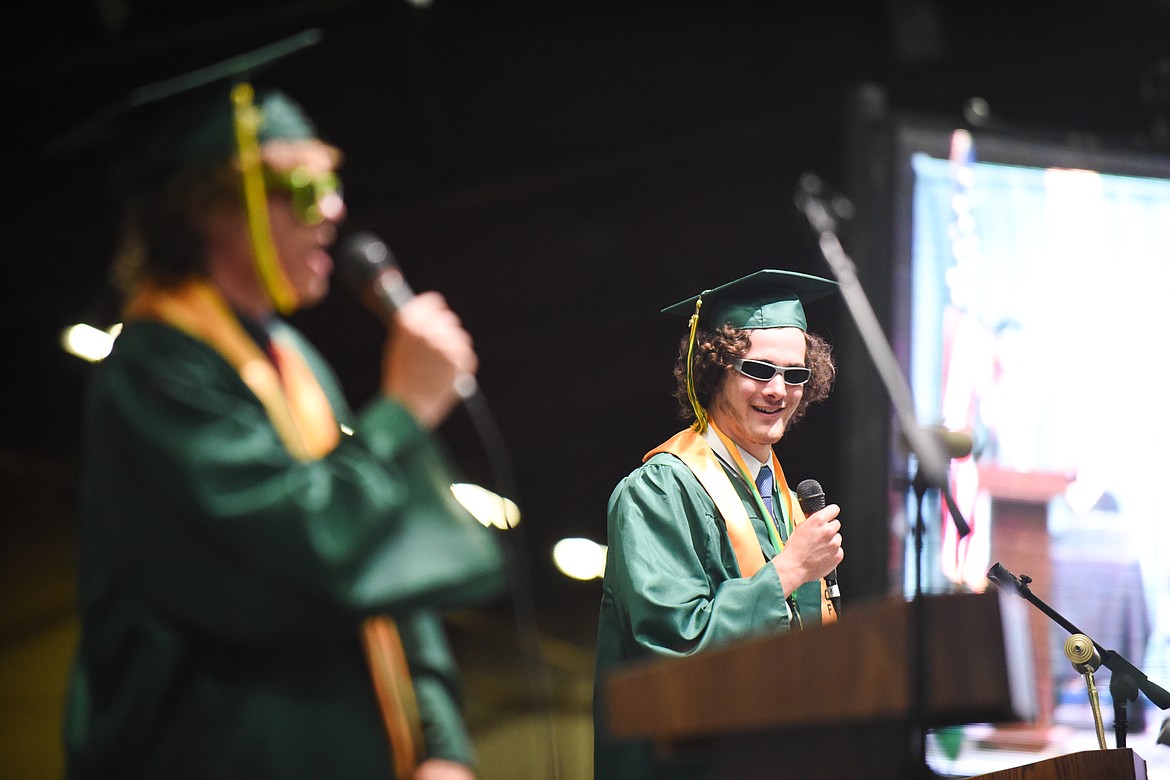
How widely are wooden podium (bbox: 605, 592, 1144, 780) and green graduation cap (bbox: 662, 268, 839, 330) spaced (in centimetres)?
77

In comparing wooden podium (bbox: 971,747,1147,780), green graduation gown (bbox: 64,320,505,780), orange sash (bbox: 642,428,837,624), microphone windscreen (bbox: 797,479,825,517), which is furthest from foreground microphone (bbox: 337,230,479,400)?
wooden podium (bbox: 971,747,1147,780)

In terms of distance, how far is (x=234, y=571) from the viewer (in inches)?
58.9

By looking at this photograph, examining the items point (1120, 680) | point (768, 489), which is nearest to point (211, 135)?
point (768, 489)

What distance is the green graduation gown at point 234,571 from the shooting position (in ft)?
4.84

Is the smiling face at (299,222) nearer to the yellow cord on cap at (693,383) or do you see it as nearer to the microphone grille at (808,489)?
the yellow cord on cap at (693,383)

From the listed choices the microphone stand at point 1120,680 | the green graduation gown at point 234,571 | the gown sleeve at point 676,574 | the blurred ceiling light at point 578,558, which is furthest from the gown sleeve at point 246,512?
the blurred ceiling light at point 578,558

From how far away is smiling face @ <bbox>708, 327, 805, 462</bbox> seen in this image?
7.77 feet

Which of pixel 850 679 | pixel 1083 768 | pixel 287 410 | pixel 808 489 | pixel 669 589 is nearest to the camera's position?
pixel 287 410

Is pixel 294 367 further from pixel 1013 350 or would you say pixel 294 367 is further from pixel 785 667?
pixel 1013 350

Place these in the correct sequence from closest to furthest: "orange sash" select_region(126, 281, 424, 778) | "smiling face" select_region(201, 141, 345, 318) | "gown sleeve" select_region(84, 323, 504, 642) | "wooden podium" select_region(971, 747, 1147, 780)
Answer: "gown sleeve" select_region(84, 323, 504, 642)
"orange sash" select_region(126, 281, 424, 778)
"smiling face" select_region(201, 141, 345, 318)
"wooden podium" select_region(971, 747, 1147, 780)

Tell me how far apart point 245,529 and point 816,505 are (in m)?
1.22

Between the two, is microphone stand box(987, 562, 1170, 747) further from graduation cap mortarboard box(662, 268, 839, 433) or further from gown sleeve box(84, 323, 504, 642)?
gown sleeve box(84, 323, 504, 642)

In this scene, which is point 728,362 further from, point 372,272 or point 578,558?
point 578,558

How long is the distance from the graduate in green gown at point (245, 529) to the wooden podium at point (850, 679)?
280mm
